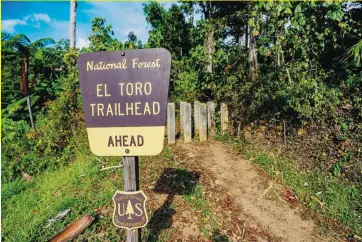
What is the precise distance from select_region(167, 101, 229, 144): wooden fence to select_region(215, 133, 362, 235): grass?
1.34m

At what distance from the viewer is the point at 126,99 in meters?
2.07

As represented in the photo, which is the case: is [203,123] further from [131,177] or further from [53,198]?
[131,177]

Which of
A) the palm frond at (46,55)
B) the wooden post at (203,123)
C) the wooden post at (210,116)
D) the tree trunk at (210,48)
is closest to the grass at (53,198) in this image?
the wooden post at (203,123)

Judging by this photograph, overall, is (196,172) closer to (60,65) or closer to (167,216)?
(167,216)

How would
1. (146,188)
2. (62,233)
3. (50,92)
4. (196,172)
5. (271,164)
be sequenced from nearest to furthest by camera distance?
(62,233)
(146,188)
(196,172)
(271,164)
(50,92)

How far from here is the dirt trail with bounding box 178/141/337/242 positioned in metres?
3.76

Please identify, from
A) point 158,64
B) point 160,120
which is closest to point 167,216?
point 160,120

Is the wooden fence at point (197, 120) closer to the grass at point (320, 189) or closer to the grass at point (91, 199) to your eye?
the grass at point (91, 199)

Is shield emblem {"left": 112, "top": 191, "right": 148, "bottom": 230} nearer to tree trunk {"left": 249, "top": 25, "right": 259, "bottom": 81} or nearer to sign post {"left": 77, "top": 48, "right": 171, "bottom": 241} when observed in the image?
sign post {"left": 77, "top": 48, "right": 171, "bottom": 241}

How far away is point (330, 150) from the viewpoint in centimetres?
509

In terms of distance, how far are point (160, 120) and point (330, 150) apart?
417 cm

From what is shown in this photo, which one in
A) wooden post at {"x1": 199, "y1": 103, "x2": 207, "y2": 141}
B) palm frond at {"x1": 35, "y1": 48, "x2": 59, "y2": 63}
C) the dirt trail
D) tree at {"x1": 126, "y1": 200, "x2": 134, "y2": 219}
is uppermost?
palm frond at {"x1": 35, "y1": 48, "x2": 59, "y2": 63}

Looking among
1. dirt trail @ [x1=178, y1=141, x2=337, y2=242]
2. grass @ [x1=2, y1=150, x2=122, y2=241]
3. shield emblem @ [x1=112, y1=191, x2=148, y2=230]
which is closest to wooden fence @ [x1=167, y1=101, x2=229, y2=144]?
dirt trail @ [x1=178, y1=141, x2=337, y2=242]

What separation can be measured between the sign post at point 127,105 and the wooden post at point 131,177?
0.12ft
